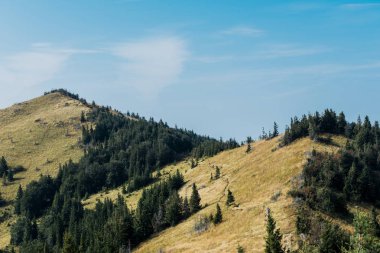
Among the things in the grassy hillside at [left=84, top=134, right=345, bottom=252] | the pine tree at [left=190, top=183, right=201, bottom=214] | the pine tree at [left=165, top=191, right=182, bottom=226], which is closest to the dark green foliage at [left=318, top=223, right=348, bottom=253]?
the grassy hillside at [left=84, top=134, right=345, bottom=252]

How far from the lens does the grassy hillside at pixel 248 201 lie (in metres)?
96.0

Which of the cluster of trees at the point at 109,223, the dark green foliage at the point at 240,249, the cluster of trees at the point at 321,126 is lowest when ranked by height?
the dark green foliage at the point at 240,249

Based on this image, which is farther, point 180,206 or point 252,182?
point 180,206

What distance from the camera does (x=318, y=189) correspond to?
102312mm

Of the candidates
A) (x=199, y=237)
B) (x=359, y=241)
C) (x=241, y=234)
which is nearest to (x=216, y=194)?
(x=199, y=237)

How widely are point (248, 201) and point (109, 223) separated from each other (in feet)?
156

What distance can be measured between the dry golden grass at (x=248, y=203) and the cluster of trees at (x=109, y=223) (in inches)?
234

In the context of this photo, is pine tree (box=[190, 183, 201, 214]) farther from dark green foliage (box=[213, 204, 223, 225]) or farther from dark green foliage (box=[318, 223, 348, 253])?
dark green foliage (box=[318, 223, 348, 253])

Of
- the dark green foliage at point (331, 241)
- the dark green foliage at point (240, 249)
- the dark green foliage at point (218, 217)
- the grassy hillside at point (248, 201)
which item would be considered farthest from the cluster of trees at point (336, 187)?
the dark green foliage at point (218, 217)

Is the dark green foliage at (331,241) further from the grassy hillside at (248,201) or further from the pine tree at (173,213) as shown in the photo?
the pine tree at (173,213)

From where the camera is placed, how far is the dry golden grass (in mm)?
95688

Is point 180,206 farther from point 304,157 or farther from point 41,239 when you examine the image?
point 41,239

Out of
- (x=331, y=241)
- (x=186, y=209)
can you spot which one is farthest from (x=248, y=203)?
(x=331, y=241)

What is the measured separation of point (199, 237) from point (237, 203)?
1485cm
